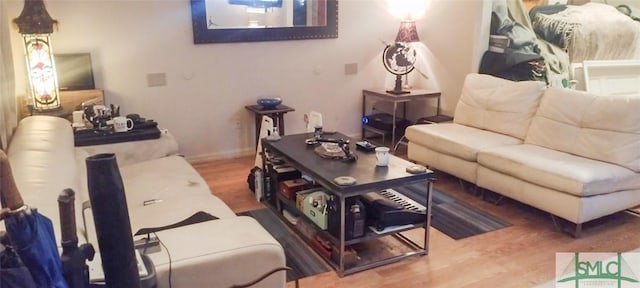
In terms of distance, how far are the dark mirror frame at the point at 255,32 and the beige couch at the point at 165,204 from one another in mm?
1294

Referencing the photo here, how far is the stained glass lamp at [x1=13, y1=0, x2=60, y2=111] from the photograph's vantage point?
135 inches

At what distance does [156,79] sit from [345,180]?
2.47 metres

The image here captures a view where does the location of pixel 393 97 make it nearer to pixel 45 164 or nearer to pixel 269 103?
pixel 269 103

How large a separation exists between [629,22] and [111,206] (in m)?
5.06

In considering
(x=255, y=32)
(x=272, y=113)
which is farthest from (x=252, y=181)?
(x=255, y=32)

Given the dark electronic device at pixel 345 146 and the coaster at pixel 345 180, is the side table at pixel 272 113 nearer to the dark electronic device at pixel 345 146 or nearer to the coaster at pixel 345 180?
the dark electronic device at pixel 345 146

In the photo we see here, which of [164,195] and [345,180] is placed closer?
[345,180]

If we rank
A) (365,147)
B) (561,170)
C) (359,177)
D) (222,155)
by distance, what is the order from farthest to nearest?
(222,155), (365,147), (561,170), (359,177)

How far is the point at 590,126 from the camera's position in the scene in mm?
3307

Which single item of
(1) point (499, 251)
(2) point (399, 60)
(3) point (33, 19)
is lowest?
(1) point (499, 251)

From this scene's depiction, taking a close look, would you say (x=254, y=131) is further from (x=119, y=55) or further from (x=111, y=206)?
(x=111, y=206)

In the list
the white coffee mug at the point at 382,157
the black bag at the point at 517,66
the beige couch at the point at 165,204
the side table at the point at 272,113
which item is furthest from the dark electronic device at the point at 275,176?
the black bag at the point at 517,66

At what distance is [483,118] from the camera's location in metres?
4.09

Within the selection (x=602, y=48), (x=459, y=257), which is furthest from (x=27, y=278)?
(x=602, y=48)
